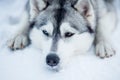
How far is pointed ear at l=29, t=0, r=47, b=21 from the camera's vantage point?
2001mm

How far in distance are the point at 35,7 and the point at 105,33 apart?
481 mm

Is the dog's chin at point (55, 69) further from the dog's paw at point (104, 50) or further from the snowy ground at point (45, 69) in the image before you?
the dog's paw at point (104, 50)

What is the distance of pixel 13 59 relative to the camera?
2035 mm

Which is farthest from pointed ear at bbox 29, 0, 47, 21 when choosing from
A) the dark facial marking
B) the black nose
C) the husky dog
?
the black nose

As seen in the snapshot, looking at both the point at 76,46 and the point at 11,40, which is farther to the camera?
the point at 11,40

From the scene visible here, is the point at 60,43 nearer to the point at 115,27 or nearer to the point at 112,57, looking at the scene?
the point at 112,57

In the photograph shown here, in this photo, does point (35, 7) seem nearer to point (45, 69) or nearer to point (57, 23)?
point (57, 23)

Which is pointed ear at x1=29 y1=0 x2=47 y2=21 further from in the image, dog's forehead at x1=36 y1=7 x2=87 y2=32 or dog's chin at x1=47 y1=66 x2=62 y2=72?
dog's chin at x1=47 y1=66 x2=62 y2=72

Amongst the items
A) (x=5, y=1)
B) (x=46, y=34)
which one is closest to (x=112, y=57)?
(x=46, y=34)

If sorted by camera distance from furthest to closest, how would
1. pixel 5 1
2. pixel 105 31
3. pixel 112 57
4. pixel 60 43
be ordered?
pixel 5 1
pixel 105 31
pixel 112 57
pixel 60 43

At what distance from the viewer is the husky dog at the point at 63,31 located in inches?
73.9

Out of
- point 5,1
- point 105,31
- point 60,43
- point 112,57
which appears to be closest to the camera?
point 60,43

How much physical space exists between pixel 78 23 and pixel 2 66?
528mm

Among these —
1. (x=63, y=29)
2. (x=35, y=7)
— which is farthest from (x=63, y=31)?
Result: (x=35, y=7)
